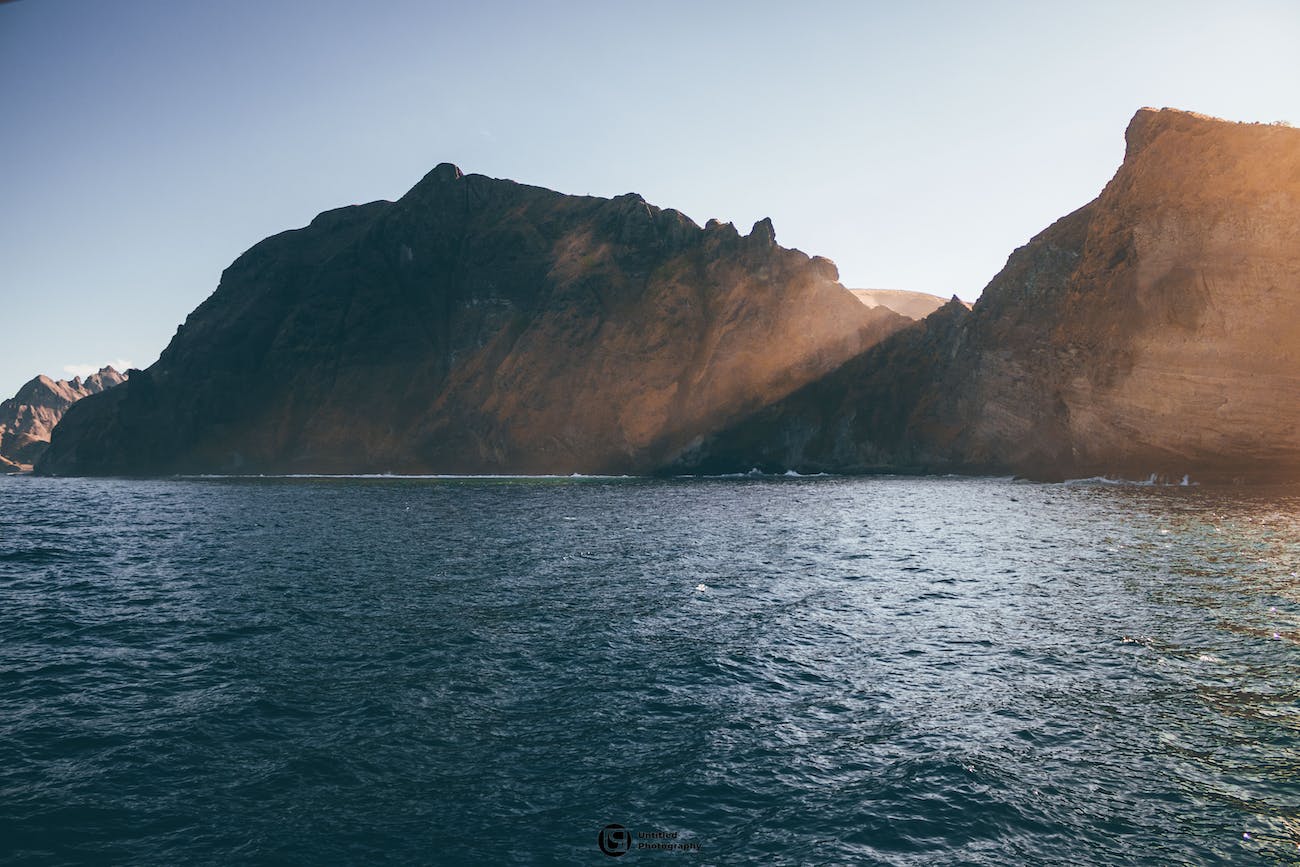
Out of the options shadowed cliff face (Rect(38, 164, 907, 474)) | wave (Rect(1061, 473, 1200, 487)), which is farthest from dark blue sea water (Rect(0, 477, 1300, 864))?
shadowed cliff face (Rect(38, 164, 907, 474))

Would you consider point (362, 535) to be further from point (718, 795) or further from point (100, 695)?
point (718, 795)

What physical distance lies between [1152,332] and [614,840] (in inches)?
3884

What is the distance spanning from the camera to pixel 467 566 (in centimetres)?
3384

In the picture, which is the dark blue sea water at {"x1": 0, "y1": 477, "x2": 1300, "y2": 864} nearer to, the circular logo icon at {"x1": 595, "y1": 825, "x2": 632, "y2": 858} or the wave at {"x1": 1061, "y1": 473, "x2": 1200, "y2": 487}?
the circular logo icon at {"x1": 595, "y1": 825, "x2": 632, "y2": 858}

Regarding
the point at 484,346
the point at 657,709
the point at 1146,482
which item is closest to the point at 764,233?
the point at 484,346

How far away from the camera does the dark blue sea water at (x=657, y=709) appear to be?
34.7ft

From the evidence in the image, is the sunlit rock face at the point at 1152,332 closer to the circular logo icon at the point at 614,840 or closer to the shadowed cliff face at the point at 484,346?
the shadowed cliff face at the point at 484,346

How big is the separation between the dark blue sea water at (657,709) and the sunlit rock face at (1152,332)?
55723mm

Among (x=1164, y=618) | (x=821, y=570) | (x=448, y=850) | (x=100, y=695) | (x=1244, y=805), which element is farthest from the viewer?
(x=821, y=570)

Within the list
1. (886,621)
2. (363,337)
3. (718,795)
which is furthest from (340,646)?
(363,337)

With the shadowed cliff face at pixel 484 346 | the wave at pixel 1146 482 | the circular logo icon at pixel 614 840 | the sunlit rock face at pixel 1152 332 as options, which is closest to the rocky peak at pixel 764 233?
the shadowed cliff face at pixel 484 346

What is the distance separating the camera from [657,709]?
1559 cm

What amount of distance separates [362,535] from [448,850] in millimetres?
39842

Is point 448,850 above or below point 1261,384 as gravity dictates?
below
